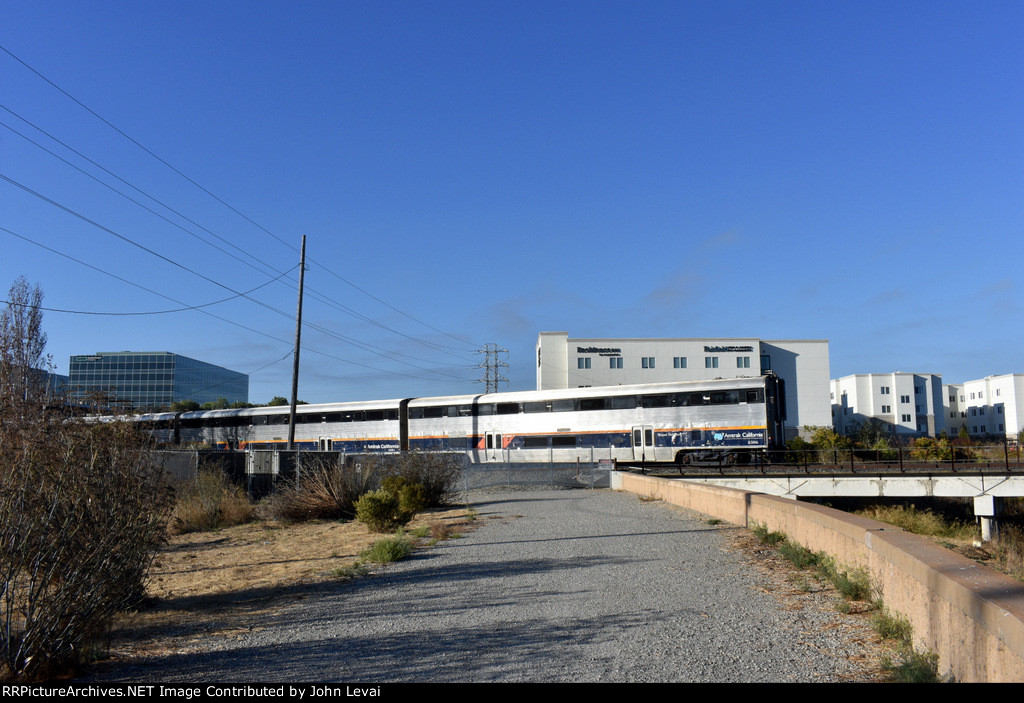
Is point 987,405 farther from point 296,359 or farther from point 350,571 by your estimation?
point 350,571

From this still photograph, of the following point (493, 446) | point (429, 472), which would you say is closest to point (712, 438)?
point (493, 446)

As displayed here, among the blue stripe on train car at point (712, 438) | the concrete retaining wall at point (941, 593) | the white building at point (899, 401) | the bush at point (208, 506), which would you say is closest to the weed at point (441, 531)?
the bush at point (208, 506)

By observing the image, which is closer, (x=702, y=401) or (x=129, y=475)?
(x=129, y=475)

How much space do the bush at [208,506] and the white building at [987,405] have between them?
9671cm

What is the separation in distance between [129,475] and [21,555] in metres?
1.77

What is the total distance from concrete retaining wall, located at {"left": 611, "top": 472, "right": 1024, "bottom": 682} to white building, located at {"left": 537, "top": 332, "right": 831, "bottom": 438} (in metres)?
57.7

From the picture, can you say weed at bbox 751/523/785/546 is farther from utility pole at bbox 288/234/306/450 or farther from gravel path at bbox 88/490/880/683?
utility pole at bbox 288/234/306/450

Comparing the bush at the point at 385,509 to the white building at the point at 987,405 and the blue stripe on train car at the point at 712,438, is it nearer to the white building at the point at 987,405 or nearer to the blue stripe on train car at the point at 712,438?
the blue stripe on train car at the point at 712,438

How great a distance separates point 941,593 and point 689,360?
211 feet

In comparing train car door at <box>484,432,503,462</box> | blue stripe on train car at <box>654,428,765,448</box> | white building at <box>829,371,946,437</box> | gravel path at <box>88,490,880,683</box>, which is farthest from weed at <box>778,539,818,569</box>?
white building at <box>829,371,946,437</box>

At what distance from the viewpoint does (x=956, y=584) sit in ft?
16.2

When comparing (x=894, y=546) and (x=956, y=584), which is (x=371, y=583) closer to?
(x=894, y=546)

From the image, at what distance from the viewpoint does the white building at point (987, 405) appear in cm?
9538
